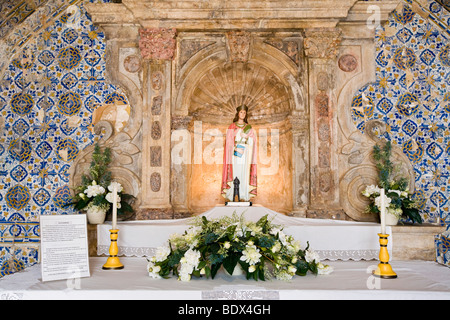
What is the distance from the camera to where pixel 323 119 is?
6211 millimetres

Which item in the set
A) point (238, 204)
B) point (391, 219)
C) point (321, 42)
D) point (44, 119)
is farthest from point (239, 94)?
point (391, 219)

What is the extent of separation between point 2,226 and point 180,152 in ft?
10.1

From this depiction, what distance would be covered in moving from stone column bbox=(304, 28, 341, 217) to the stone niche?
0.05 ft

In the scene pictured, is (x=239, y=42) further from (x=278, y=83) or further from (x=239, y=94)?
(x=239, y=94)

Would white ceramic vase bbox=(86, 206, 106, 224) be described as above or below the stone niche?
below

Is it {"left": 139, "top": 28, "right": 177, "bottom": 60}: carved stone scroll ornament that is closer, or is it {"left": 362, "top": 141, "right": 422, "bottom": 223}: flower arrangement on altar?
{"left": 362, "top": 141, "right": 422, "bottom": 223}: flower arrangement on altar

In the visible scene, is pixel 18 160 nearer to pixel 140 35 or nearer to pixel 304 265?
pixel 140 35

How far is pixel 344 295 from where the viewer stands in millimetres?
2627

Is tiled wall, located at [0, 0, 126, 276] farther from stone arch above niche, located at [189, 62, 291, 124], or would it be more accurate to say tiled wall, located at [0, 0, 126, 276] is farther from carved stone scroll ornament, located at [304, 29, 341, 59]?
carved stone scroll ornament, located at [304, 29, 341, 59]

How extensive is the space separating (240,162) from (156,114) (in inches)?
60.2

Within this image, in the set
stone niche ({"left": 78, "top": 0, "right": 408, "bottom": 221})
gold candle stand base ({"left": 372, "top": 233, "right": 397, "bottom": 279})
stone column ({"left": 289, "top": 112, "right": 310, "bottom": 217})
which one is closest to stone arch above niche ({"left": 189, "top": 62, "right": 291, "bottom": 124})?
stone niche ({"left": 78, "top": 0, "right": 408, "bottom": 221})

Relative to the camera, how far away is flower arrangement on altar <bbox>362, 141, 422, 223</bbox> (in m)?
5.38

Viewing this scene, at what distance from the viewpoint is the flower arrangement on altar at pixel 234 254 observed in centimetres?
295

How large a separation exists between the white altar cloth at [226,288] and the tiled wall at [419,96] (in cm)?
334
